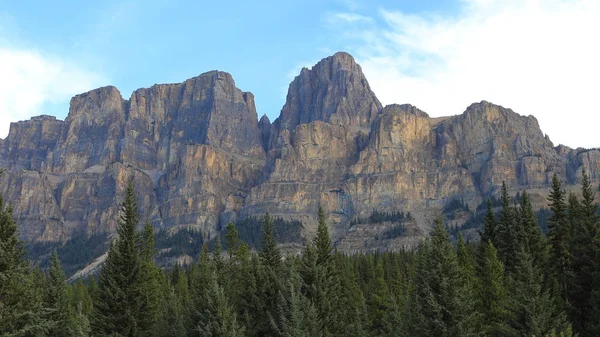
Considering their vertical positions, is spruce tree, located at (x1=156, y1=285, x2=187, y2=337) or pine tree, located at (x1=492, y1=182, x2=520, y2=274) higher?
pine tree, located at (x1=492, y1=182, x2=520, y2=274)

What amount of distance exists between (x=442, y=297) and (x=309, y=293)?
15.0 meters

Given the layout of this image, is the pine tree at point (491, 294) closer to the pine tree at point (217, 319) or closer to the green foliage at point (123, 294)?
the pine tree at point (217, 319)

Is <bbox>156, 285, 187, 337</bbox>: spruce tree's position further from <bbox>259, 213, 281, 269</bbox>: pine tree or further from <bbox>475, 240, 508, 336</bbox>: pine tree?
<bbox>475, 240, 508, 336</bbox>: pine tree

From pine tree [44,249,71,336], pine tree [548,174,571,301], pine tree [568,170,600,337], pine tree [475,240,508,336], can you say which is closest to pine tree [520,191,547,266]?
pine tree [548,174,571,301]

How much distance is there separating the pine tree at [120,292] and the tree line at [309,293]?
0.08 metres

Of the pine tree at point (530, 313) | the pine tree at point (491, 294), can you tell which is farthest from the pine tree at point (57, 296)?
the pine tree at point (491, 294)

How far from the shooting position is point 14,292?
2909 cm

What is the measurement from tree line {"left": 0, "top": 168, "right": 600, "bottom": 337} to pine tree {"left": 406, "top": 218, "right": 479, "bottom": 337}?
76 millimetres

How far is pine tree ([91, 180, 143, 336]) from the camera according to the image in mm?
47281

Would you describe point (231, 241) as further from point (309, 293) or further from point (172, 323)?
point (309, 293)

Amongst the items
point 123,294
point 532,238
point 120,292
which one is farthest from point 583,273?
point 120,292

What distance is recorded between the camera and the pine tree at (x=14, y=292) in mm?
28250

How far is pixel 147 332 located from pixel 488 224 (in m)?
51.8

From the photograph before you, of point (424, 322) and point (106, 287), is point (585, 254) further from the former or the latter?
point (106, 287)
